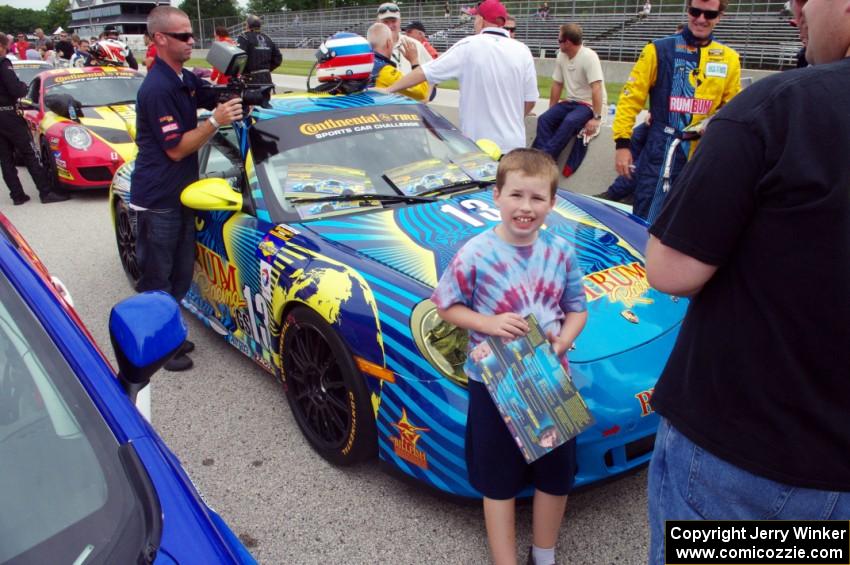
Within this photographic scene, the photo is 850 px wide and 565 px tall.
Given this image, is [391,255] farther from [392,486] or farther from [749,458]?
[749,458]

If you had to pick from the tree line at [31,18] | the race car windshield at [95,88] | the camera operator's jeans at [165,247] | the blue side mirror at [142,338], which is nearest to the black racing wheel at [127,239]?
the camera operator's jeans at [165,247]

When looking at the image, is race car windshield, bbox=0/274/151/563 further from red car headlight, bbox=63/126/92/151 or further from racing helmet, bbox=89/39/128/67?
racing helmet, bbox=89/39/128/67

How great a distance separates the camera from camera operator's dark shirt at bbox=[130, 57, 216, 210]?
11.8 ft

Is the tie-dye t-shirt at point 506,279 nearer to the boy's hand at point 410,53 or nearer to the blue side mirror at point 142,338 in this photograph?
the blue side mirror at point 142,338

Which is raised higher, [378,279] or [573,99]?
[573,99]

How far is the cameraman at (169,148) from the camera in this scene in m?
3.59

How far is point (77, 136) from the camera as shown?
8000 millimetres

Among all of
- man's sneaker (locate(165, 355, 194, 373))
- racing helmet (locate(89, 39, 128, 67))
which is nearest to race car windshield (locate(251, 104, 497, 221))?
man's sneaker (locate(165, 355, 194, 373))

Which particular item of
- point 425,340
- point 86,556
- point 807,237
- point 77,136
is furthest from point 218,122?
point 77,136

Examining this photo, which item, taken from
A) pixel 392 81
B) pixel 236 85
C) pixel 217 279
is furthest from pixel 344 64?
pixel 392 81

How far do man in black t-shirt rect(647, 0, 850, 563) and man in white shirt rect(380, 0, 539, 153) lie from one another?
344 centimetres

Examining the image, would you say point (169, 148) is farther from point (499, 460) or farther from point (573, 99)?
point (573, 99)

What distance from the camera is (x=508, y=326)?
1920 millimetres

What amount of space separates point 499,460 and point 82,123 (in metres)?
8.00
